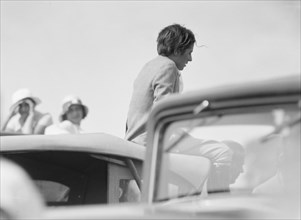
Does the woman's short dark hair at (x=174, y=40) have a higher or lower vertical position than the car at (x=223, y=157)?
higher

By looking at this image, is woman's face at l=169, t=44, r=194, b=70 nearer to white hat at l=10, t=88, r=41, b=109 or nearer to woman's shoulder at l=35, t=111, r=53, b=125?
woman's shoulder at l=35, t=111, r=53, b=125

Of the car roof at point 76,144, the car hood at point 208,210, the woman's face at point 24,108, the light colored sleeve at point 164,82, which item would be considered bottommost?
the car hood at point 208,210

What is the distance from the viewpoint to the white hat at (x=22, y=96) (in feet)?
24.6

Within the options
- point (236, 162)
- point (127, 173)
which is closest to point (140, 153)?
point (127, 173)

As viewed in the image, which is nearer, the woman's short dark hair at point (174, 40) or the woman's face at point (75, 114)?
the woman's short dark hair at point (174, 40)

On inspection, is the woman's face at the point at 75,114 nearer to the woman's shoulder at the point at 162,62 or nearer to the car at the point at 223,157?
the woman's shoulder at the point at 162,62

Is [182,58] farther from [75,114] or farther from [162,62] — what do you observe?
[75,114]

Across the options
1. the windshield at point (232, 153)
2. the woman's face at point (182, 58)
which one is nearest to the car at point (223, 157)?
the windshield at point (232, 153)

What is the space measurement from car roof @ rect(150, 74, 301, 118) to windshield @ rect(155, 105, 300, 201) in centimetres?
7

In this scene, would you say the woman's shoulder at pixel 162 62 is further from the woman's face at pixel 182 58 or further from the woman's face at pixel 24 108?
the woman's face at pixel 24 108

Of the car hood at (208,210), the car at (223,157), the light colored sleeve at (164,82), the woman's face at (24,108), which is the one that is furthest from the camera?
the woman's face at (24,108)

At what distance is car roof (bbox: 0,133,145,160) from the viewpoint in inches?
156

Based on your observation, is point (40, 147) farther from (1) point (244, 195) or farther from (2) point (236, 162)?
(1) point (244, 195)

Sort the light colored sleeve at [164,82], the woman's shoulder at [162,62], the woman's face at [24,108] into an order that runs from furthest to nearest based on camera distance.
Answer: the woman's face at [24,108] < the woman's shoulder at [162,62] < the light colored sleeve at [164,82]
